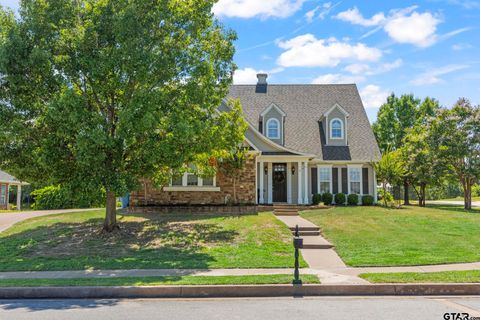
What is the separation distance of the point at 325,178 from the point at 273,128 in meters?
4.37

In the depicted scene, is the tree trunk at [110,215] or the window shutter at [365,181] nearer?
the tree trunk at [110,215]

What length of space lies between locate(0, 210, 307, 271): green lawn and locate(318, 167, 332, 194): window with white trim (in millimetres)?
7829

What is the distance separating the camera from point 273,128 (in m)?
25.6

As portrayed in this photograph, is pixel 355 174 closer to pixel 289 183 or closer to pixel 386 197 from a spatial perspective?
pixel 386 197

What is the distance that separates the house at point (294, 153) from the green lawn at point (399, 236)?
4.44 meters

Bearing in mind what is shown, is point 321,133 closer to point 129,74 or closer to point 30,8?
point 129,74

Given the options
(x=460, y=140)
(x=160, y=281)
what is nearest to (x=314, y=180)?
(x=460, y=140)

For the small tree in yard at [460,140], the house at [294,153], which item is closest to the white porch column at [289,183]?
the house at [294,153]

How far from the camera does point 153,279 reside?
9.27 meters

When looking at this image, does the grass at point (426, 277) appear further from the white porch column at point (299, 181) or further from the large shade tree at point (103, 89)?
the white porch column at point (299, 181)

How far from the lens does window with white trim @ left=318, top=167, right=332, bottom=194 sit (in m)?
24.8

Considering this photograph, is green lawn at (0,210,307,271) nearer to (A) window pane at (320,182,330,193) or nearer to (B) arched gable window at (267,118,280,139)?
(A) window pane at (320,182,330,193)

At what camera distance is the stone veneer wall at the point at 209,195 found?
21219 mm

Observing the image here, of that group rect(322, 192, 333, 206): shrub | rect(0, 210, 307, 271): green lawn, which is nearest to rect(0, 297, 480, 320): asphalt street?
rect(0, 210, 307, 271): green lawn
